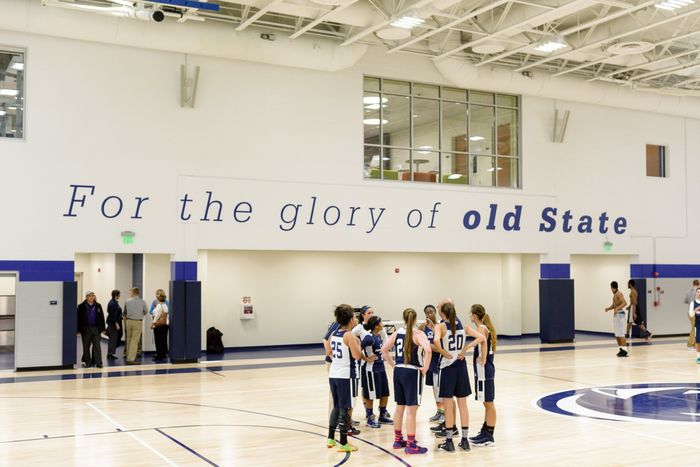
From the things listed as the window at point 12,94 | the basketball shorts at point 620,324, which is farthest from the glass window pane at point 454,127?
the window at point 12,94

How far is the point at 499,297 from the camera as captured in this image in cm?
2331

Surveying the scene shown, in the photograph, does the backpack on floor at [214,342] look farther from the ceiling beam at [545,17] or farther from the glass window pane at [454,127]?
the ceiling beam at [545,17]

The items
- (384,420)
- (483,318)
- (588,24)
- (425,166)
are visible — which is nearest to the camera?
(483,318)

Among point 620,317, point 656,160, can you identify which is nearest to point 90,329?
point 620,317

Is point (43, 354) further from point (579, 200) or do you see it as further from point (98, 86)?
point (579, 200)

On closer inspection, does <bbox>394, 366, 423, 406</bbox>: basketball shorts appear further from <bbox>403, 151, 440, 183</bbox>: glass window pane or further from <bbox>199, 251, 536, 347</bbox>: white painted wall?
<bbox>403, 151, 440, 183</bbox>: glass window pane

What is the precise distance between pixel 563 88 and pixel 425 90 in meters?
4.14

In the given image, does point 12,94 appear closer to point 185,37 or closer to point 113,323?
point 185,37

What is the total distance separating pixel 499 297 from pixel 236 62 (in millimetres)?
10950

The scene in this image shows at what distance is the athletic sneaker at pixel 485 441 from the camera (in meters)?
9.26

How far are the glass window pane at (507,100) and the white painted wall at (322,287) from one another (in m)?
4.66

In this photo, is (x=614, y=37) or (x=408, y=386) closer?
(x=408, y=386)

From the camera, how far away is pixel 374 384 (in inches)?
402

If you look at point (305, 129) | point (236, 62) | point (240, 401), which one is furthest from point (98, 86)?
point (240, 401)
